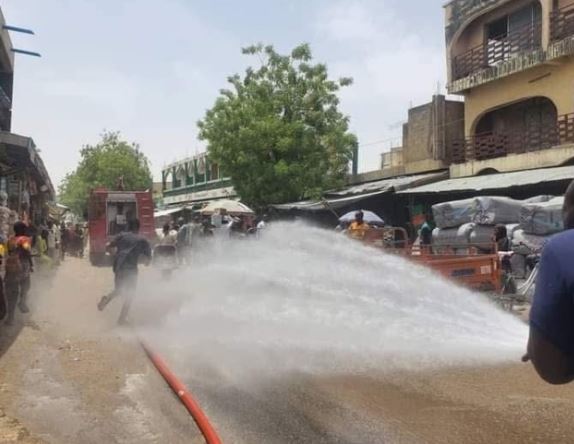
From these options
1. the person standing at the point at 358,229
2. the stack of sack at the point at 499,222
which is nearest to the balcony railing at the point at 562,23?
the stack of sack at the point at 499,222

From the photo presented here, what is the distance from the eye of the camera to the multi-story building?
1931 centimetres

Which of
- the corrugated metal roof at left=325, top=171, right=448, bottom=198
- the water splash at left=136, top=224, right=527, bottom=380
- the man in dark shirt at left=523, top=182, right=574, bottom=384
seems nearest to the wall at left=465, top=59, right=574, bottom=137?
the corrugated metal roof at left=325, top=171, right=448, bottom=198

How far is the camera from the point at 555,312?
5.74 feet

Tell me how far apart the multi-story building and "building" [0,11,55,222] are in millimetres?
13810

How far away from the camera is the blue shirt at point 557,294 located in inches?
67.0

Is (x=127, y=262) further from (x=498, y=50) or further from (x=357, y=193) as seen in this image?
(x=498, y=50)

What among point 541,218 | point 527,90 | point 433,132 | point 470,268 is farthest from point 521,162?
point 470,268

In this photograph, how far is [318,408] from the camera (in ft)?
16.7

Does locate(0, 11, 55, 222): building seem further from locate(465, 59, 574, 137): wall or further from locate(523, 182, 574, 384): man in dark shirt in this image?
locate(465, 59, 574, 137): wall

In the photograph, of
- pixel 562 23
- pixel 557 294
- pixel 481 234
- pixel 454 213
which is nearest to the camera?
pixel 557 294

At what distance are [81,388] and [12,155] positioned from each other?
8.57m

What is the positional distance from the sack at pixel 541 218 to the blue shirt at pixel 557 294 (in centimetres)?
1051

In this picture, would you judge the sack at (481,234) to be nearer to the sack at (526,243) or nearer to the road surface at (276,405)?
the sack at (526,243)

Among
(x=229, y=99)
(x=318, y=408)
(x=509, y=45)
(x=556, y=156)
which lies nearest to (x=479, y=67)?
(x=509, y=45)
